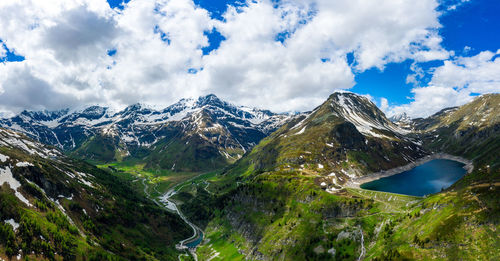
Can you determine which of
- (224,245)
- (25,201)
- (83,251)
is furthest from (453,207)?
(25,201)

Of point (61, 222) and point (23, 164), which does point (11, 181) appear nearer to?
point (23, 164)

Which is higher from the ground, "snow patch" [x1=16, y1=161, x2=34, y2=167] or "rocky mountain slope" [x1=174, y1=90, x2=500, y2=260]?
"snow patch" [x1=16, y1=161, x2=34, y2=167]

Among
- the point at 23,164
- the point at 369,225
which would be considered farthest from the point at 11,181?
the point at 369,225

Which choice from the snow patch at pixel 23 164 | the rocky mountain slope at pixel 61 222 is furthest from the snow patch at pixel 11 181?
the snow patch at pixel 23 164

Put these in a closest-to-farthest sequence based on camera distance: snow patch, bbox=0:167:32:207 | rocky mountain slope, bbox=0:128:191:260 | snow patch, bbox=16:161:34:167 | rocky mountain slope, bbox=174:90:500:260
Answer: rocky mountain slope, bbox=174:90:500:260
rocky mountain slope, bbox=0:128:191:260
snow patch, bbox=0:167:32:207
snow patch, bbox=16:161:34:167

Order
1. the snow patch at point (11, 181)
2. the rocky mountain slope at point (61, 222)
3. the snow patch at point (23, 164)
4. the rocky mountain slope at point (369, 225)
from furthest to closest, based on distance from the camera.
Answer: the snow patch at point (23, 164) < the snow patch at point (11, 181) < the rocky mountain slope at point (61, 222) < the rocky mountain slope at point (369, 225)

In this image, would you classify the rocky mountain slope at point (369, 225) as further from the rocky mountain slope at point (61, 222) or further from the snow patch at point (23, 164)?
the snow patch at point (23, 164)

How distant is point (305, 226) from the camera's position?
495ft

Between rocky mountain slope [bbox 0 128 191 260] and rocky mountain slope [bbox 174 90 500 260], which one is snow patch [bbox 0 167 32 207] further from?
rocky mountain slope [bbox 174 90 500 260]

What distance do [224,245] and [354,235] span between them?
103064 mm

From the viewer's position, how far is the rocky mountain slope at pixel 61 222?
356 ft

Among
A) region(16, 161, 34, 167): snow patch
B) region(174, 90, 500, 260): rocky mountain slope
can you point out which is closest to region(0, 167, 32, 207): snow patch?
region(16, 161, 34, 167): snow patch

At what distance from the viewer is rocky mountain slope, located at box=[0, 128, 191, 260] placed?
356 feet

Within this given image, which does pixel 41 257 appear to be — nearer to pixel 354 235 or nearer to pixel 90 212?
pixel 90 212
